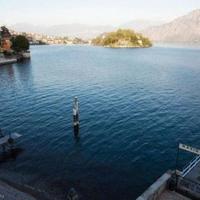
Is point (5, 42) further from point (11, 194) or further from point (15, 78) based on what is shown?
point (11, 194)

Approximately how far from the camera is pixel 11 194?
2548 centimetres

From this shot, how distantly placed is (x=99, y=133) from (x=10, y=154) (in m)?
14.0

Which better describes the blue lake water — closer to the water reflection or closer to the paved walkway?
the water reflection

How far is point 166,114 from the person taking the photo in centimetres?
5341

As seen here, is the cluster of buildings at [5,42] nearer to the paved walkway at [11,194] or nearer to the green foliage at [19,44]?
the green foliage at [19,44]

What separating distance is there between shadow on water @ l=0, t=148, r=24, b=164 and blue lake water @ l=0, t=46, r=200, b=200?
512mm

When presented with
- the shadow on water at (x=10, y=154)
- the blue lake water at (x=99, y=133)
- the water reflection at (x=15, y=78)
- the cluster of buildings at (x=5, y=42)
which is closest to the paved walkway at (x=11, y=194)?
the blue lake water at (x=99, y=133)

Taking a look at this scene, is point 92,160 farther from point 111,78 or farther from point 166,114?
point 111,78

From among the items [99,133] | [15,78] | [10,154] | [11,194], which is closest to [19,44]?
[15,78]

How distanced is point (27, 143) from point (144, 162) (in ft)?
56.4

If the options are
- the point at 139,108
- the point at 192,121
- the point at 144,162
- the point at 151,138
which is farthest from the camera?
the point at 139,108

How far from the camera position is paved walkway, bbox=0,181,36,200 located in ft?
81.6

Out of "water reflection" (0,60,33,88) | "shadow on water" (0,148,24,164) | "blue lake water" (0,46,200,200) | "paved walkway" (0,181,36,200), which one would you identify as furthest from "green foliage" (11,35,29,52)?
"paved walkway" (0,181,36,200)

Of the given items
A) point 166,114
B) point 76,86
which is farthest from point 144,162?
point 76,86
